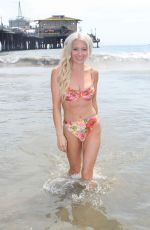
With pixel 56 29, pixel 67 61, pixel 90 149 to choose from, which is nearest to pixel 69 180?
pixel 90 149

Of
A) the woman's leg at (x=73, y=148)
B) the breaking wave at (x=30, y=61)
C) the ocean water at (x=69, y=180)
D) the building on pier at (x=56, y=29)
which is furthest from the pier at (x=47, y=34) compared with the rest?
the woman's leg at (x=73, y=148)

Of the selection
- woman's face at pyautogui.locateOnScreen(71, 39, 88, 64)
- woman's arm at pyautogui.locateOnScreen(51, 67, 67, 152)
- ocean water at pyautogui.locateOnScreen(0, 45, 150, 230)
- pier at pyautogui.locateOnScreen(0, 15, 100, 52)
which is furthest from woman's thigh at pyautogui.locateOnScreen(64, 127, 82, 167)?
pier at pyautogui.locateOnScreen(0, 15, 100, 52)

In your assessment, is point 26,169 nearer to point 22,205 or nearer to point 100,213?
point 22,205

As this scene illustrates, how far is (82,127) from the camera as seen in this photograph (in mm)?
4625

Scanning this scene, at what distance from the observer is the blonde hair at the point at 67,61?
4516 millimetres

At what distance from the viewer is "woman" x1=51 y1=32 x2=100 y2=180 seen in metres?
4.54

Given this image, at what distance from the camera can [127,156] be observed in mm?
6148

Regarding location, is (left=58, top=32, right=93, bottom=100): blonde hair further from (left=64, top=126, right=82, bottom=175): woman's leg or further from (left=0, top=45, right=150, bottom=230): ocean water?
(left=0, top=45, right=150, bottom=230): ocean water

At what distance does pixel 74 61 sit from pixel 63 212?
5.04ft

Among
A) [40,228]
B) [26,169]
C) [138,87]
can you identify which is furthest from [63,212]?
[138,87]

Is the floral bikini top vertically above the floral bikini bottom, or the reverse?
the floral bikini top

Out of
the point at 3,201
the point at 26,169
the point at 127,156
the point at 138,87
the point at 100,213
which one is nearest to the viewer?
the point at 100,213

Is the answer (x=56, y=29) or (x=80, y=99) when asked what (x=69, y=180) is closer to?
(x=80, y=99)

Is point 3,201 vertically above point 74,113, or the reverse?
point 74,113
